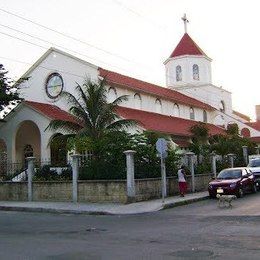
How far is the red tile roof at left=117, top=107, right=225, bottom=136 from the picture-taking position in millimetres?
36094

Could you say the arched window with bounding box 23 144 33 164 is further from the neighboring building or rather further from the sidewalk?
the sidewalk

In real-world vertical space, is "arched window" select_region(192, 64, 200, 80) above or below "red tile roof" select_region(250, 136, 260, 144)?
above

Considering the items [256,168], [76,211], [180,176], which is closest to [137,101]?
[256,168]

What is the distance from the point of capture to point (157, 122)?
3894 cm

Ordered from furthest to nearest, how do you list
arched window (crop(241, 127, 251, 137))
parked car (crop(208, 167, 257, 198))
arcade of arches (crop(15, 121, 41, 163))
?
arched window (crop(241, 127, 251, 137)), arcade of arches (crop(15, 121, 41, 163)), parked car (crop(208, 167, 257, 198))

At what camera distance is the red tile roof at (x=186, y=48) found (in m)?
55.7

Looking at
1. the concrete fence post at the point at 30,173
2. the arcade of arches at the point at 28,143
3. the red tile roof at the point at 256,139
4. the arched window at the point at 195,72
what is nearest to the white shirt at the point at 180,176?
the concrete fence post at the point at 30,173

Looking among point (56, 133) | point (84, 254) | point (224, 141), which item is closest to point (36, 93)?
point (56, 133)

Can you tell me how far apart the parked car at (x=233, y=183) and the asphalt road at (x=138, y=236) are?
20.0 feet

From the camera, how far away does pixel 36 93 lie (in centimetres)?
3816

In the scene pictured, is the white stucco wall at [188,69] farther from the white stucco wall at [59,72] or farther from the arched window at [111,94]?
the white stucco wall at [59,72]

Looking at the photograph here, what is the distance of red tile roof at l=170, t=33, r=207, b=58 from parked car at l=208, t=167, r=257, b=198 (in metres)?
30.8

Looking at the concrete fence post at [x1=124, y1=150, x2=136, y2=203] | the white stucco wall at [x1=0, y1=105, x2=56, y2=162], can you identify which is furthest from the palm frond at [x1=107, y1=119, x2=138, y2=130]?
the white stucco wall at [x1=0, y1=105, x2=56, y2=162]

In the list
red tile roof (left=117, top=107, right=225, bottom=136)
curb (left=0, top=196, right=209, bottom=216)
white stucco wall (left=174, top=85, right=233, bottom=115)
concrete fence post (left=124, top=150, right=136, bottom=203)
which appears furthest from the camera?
white stucco wall (left=174, top=85, right=233, bottom=115)
